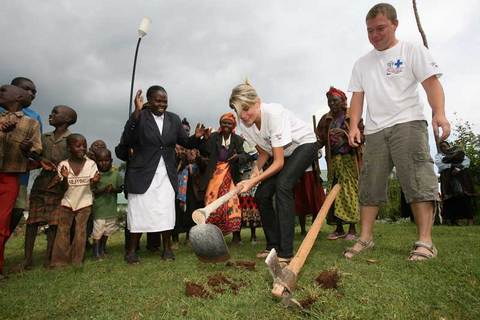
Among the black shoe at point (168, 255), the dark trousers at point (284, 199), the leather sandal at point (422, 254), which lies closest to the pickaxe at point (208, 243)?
the dark trousers at point (284, 199)

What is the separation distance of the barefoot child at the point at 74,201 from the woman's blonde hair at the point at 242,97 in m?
2.02

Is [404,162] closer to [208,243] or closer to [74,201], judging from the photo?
[208,243]

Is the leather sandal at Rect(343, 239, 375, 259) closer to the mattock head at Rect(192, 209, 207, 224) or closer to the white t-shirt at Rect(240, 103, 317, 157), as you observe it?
the white t-shirt at Rect(240, 103, 317, 157)

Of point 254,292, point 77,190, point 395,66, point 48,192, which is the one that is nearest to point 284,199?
point 254,292

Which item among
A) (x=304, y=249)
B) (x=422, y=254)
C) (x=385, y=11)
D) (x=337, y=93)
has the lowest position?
(x=422, y=254)

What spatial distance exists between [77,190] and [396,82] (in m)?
3.67

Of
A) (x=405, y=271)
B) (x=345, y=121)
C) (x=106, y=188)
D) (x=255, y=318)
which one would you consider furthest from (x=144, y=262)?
(x=345, y=121)

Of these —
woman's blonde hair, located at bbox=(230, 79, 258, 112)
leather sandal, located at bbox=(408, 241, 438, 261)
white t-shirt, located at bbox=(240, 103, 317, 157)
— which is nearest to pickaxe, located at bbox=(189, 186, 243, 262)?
white t-shirt, located at bbox=(240, 103, 317, 157)

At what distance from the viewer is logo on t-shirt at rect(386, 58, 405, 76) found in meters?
3.53

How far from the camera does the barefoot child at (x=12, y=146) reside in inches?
147

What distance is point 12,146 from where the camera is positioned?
3.87 metres

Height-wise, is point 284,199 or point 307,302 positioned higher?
point 284,199

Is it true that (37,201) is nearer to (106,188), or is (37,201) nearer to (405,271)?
(106,188)

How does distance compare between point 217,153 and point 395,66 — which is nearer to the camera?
point 395,66
